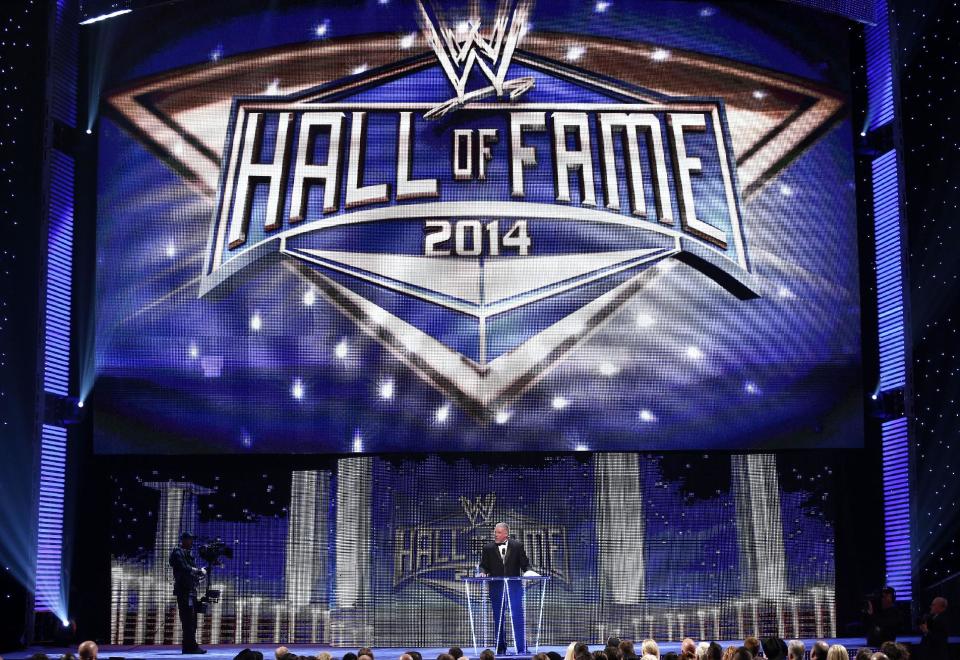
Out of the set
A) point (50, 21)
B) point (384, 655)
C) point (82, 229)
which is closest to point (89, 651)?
point (384, 655)

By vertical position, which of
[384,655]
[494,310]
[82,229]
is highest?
[82,229]

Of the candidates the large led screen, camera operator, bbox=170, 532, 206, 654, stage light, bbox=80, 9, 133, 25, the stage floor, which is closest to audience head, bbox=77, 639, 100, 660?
the stage floor

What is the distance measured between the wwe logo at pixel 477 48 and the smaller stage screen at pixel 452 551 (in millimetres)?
3399

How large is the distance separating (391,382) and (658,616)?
3243 mm

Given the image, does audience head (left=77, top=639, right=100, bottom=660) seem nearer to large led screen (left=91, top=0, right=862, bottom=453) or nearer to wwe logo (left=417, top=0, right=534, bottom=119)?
large led screen (left=91, top=0, right=862, bottom=453)

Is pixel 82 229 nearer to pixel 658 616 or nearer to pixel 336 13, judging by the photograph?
pixel 336 13

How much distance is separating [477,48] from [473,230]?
1.75 meters

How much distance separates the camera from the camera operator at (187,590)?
10.4 meters

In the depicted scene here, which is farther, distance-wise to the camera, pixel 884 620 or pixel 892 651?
pixel 884 620

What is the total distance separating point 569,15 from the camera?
38.5 feet

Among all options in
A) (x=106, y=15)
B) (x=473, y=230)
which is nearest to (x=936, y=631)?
(x=473, y=230)

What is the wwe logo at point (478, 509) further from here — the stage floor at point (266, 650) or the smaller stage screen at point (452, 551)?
the stage floor at point (266, 650)

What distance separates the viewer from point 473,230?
1136 centimetres

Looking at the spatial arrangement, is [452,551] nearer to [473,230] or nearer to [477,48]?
[473,230]
